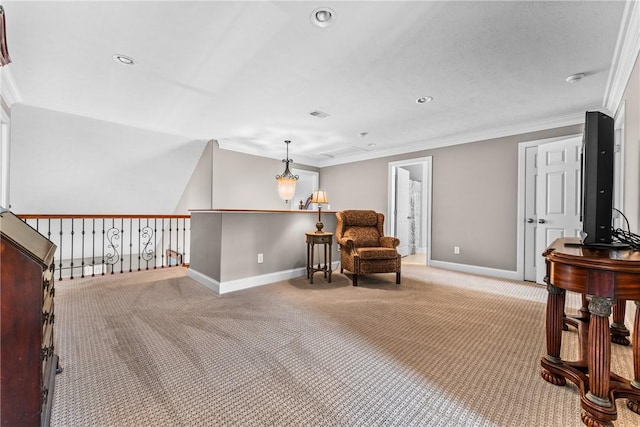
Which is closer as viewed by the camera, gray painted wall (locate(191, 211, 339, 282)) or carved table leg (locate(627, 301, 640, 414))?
carved table leg (locate(627, 301, 640, 414))

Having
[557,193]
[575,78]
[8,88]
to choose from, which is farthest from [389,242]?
[8,88]

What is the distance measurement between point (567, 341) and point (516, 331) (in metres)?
0.32

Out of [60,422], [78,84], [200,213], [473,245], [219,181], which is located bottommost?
[60,422]

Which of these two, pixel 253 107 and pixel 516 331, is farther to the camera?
pixel 253 107

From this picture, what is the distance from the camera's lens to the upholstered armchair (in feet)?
12.2

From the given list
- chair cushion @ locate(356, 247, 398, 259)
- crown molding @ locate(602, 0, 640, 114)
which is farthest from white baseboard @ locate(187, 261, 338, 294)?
crown molding @ locate(602, 0, 640, 114)

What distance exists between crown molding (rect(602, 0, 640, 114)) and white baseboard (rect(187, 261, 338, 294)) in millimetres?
3972

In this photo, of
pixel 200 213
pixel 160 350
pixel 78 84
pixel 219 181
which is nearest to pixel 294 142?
pixel 219 181

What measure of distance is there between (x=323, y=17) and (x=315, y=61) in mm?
576

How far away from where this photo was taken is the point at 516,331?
2.31 meters

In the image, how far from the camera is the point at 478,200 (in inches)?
178

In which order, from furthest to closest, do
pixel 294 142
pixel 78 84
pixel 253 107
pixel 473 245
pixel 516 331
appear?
pixel 294 142, pixel 473 245, pixel 253 107, pixel 78 84, pixel 516 331

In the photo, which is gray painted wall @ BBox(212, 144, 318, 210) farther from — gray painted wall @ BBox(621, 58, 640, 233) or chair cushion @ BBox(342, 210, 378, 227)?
gray painted wall @ BBox(621, 58, 640, 233)

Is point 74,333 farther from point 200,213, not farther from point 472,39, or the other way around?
point 472,39
